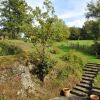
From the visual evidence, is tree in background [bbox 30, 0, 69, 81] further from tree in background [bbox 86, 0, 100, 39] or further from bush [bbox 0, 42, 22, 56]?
tree in background [bbox 86, 0, 100, 39]

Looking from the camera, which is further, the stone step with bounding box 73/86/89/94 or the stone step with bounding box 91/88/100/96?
the stone step with bounding box 73/86/89/94

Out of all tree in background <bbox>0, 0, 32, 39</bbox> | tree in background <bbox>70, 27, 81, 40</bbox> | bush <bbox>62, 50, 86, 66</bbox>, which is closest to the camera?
bush <bbox>62, 50, 86, 66</bbox>

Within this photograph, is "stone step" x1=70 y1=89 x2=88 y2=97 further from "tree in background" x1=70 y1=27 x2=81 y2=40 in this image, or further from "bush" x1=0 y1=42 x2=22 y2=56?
"tree in background" x1=70 y1=27 x2=81 y2=40

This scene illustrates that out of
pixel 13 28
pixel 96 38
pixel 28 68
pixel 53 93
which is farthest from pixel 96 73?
pixel 13 28

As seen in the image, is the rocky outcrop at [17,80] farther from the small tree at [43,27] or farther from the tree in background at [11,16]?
the tree in background at [11,16]

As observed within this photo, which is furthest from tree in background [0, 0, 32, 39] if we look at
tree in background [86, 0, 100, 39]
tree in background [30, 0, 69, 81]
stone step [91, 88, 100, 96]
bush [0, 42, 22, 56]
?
stone step [91, 88, 100, 96]

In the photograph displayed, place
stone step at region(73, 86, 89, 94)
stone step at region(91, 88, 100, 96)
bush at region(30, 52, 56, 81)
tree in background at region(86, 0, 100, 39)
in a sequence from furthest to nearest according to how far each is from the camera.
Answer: tree in background at region(86, 0, 100, 39) < bush at region(30, 52, 56, 81) < stone step at region(73, 86, 89, 94) < stone step at region(91, 88, 100, 96)

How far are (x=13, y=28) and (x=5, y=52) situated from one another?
20.4 meters

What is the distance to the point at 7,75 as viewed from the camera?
15.4 metres

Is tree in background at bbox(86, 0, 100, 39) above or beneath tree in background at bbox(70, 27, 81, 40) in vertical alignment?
above

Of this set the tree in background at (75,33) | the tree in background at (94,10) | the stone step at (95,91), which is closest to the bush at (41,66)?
the stone step at (95,91)

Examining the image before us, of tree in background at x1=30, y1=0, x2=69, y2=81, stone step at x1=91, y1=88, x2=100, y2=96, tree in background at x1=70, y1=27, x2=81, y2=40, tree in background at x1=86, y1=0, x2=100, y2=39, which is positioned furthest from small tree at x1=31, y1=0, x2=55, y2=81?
tree in background at x1=70, y1=27, x2=81, y2=40

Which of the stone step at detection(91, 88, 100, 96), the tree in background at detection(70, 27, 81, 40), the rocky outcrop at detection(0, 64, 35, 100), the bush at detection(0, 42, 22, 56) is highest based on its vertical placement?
the tree in background at detection(70, 27, 81, 40)

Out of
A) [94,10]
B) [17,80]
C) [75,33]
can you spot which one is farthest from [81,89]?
[75,33]
